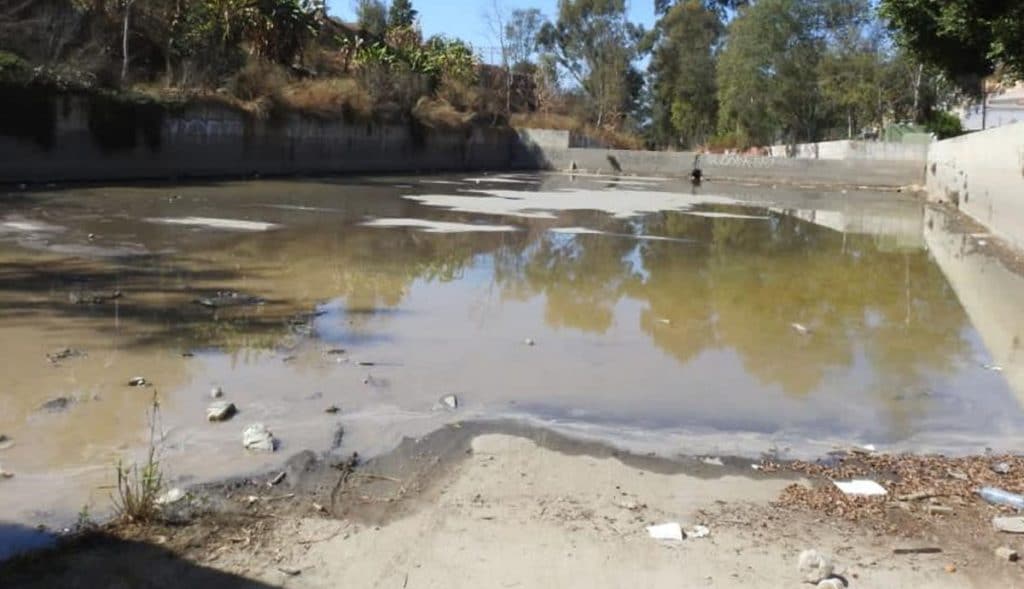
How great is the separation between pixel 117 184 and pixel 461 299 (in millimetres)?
18778

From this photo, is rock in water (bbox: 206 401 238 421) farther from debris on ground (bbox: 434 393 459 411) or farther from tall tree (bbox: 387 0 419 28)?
tall tree (bbox: 387 0 419 28)

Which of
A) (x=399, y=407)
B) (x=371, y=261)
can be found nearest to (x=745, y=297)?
(x=371, y=261)

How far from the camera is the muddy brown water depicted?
643 centimetres

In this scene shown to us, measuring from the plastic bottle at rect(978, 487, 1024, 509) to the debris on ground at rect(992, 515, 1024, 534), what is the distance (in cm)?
25

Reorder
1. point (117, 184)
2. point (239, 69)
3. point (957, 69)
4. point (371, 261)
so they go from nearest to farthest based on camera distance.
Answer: point (371, 261) < point (957, 69) < point (117, 184) < point (239, 69)

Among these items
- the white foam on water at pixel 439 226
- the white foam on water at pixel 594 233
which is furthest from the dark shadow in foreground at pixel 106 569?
the white foam on water at pixel 594 233

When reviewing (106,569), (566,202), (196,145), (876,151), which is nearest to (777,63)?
(876,151)

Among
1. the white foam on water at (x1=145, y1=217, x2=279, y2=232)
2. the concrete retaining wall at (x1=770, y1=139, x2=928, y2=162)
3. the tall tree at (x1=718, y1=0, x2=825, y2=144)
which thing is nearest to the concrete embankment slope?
the concrete retaining wall at (x1=770, y1=139, x2=928, y2=162)

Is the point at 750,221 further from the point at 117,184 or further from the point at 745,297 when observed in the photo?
the point at 117,184

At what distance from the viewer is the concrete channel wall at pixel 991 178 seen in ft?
58.0

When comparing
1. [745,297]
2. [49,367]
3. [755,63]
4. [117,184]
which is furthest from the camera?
[755,63]

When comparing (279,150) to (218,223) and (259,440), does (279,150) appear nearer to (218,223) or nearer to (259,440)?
(218,223)

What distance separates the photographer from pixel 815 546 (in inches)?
182

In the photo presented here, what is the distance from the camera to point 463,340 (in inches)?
369
